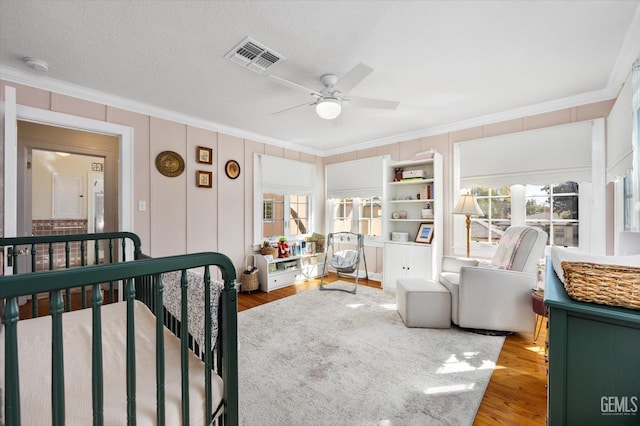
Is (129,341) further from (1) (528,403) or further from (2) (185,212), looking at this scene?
(2) (185,212)

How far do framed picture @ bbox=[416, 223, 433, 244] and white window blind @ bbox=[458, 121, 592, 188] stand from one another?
2.38 feet

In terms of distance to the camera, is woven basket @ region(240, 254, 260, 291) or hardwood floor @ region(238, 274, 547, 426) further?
woven basket @ region(240, 254, 260, 291)

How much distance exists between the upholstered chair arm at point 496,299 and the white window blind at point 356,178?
89.8 inches

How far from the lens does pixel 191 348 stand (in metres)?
1.33

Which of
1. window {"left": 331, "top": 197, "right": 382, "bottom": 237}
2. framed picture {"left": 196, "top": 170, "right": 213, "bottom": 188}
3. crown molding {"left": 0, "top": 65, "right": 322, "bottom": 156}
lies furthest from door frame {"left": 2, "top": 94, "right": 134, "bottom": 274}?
window {"left": 331, "top": 197, "right": 382, "bottom": 237}

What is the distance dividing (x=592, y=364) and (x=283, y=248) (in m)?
4.00

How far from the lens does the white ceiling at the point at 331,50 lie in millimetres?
1719

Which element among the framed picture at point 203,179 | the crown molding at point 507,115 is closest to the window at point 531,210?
the crown molding at point 507,115

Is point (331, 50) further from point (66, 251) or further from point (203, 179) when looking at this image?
point (203, 179)

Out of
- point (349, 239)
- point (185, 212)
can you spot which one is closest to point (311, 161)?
point (349, 239)

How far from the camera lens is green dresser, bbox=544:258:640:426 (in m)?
0.77

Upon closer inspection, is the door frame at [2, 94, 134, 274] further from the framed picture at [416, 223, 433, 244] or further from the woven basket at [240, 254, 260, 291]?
the framed picture at [416, 223, 433, 244]

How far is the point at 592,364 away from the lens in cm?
81

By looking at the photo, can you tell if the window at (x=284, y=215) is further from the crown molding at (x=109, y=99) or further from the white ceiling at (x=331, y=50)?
the white ceiling at (x=331, y=50)
